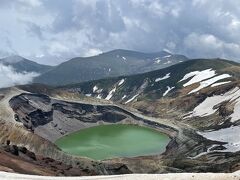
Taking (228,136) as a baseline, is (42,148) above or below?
below

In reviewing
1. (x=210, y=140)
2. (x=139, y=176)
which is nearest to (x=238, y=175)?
(x=139, y=176)

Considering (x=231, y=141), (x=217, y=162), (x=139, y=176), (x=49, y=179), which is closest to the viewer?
(x=139, y=176)

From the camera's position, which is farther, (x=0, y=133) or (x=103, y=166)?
(x=0, y=133)

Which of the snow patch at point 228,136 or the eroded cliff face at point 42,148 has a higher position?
the snow patch at point 228,136

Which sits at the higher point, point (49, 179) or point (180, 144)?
point (180, 144)

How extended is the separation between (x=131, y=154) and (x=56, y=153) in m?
52.1

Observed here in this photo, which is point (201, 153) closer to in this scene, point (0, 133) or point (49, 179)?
point (0, 133)

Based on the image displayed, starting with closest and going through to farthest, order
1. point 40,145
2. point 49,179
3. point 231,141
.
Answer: point 49,179
point 40,145
point 231,141

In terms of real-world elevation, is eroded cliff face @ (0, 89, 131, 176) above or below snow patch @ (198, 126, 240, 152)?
below

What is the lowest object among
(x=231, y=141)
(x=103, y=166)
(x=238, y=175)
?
(x=238, y=175)

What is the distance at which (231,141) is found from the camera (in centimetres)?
16938

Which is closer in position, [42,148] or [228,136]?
[42,148]

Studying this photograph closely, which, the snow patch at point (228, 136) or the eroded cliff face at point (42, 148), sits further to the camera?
the snow patch at point (228, 136)

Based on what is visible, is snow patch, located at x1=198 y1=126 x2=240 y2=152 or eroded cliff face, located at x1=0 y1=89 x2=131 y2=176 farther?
snow patch, located at x1=198 y1=126 x2=240 y2=152
